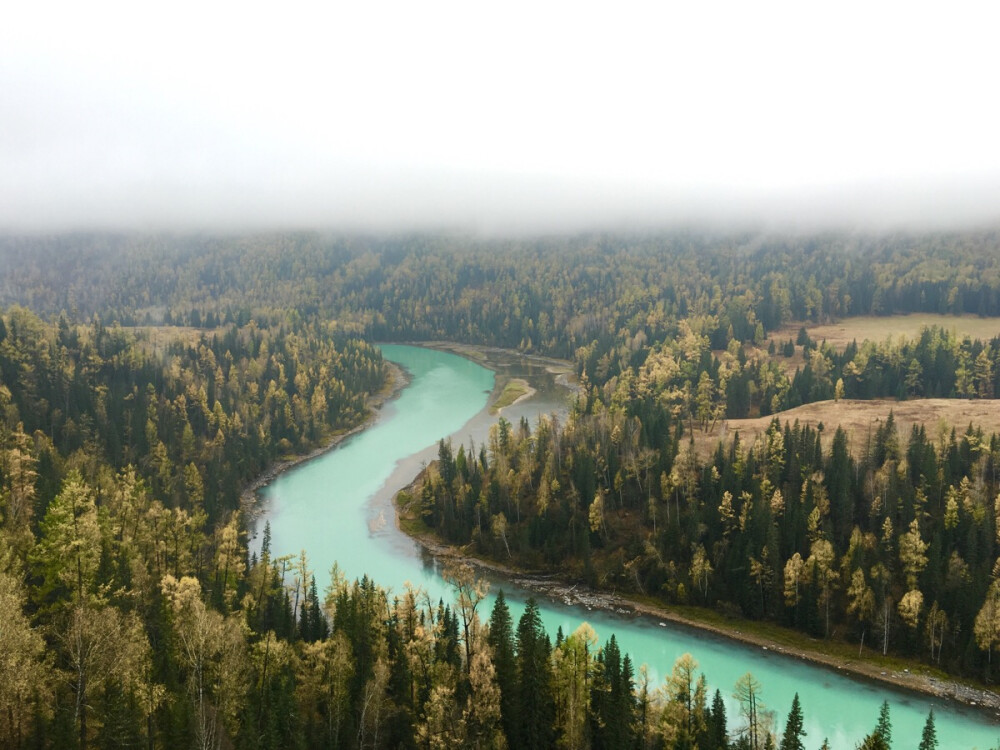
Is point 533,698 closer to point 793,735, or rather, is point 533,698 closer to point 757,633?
point 793,735

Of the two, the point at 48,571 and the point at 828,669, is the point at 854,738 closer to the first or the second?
the point at 828,669

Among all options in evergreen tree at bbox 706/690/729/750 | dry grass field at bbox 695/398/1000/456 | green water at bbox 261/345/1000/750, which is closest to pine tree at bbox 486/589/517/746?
evergreen tree at bbox 706/690/729/750

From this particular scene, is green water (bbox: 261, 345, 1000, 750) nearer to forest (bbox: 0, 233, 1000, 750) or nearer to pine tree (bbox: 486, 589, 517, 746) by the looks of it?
forest (bbox: 0, 233, 1000, 750)

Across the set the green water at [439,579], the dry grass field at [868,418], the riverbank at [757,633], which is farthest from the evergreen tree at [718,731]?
the dry grass field at [868,418]

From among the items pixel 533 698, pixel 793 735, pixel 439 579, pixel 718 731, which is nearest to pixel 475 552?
pixel 439 579

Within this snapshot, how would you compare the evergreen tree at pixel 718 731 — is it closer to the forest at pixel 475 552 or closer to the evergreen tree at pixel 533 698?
the forest at pixel 475 552
